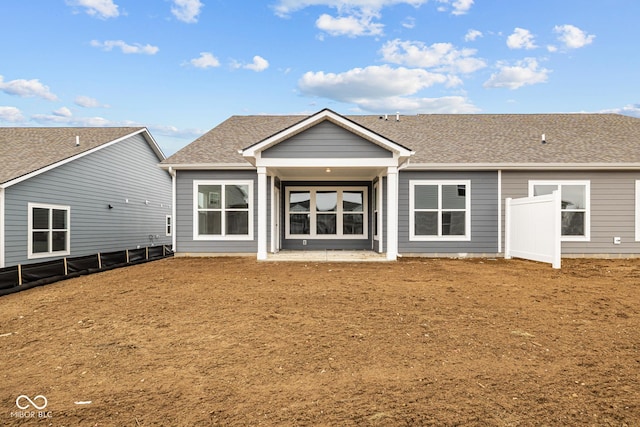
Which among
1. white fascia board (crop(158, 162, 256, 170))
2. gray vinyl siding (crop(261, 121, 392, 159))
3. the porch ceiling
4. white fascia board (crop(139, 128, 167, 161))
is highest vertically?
white fascia board (crop(139, 128, 167, 161))

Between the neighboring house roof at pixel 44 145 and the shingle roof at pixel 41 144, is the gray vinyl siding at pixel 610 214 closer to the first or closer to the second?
the neighboring house roof at pixel 44 145

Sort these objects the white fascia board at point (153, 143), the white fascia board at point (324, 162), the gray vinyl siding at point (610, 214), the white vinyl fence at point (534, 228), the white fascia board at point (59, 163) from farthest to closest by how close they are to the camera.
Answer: the white fascia board at point (153, 143) < the gray vinyl siding at point (610, 214) < the white fascia board at point (59, 163) < the white fascia board at point (324, 162) < the white vinyl fence at point (534, 228)

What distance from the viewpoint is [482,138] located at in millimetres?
13812

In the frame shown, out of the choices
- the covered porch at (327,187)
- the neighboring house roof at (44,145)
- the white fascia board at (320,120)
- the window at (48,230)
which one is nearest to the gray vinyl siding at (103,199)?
the window at (48,230)

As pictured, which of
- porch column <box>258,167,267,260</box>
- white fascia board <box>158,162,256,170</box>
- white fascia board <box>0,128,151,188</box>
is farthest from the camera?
white fascia board <box>158,162,256,170</box>

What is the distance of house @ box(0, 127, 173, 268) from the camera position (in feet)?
37.9

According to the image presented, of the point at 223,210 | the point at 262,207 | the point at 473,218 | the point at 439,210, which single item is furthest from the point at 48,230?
the point at 473,218

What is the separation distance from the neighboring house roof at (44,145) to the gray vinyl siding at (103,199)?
0.34 meters

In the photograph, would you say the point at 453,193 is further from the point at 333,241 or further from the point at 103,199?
the point at 103,199

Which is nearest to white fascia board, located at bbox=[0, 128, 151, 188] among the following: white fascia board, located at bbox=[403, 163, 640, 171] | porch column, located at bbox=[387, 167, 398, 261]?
porch column, located at bbox=[387, 167, 398, 261]

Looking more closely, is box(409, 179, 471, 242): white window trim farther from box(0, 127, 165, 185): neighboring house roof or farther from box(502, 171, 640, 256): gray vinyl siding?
box(0, 127, 165, 185): neighboring house roof

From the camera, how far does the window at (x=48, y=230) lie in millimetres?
11984

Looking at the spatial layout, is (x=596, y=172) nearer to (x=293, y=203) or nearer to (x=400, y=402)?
(x=293, y=203)

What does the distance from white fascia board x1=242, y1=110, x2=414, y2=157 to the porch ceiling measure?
1231mm
